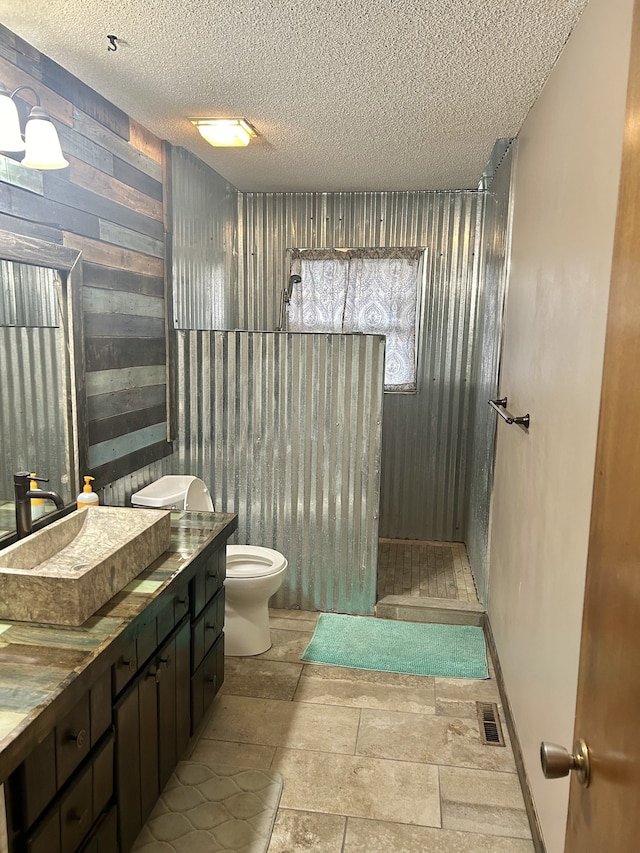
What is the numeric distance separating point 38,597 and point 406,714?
1.67 m

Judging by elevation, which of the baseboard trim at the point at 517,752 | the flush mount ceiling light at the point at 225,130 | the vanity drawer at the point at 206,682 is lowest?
the baseboard trim at the point at 517,752

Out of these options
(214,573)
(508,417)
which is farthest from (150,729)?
(508,417)

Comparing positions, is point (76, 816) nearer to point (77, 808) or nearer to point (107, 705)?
point (77, 808)

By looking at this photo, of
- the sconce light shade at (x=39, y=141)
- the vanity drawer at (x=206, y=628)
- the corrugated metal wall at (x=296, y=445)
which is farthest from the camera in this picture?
the corrugated metal wall at (x=296, y=445)

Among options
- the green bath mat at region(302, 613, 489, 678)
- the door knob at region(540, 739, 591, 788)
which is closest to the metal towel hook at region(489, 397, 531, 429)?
the green bath mat at region(302, 613, 489, 678)

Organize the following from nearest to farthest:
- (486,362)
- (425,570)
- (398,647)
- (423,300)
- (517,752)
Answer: (517,752) → (398,647) → (486,362) → (425,570) → (423,300)

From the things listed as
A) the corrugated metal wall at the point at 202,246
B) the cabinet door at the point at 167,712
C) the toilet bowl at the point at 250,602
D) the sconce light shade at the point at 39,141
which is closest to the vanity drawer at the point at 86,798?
the cabinet door at the point at 167,712

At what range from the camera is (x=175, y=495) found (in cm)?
304

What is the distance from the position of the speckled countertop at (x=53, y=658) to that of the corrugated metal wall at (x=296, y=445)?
57.8 inches

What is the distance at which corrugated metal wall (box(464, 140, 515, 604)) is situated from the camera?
3.22 metres

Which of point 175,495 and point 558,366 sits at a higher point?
point 558,366

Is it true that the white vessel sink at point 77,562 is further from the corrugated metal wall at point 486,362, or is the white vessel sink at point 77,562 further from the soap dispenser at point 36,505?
the corrugated metal wall at point 486,362

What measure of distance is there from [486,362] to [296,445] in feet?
3.97

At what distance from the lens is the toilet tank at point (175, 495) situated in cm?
298
